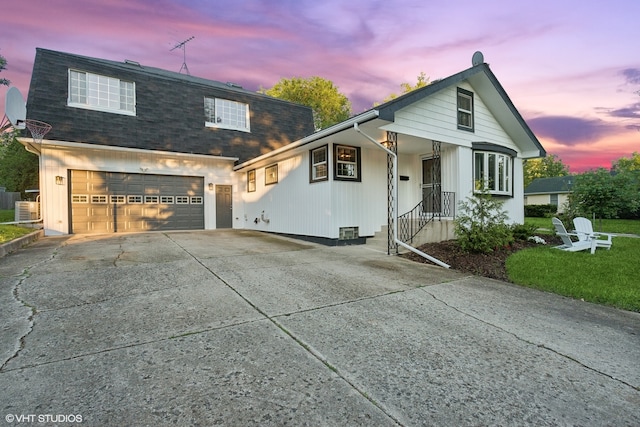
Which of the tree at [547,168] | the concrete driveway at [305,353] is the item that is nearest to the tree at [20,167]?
the concrete driveway at [305,353]

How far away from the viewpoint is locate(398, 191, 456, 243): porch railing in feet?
27.4

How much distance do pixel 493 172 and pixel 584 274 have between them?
5164mm

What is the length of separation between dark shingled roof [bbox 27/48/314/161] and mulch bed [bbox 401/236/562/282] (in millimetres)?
9753

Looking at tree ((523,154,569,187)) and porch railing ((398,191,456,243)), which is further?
tree ((523,154,569,187))

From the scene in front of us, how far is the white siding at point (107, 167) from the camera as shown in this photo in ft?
32.8

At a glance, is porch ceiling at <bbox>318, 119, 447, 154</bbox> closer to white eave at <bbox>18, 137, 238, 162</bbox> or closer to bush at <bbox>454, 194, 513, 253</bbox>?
bush at <bbox>454, 194, 513, 253</bbox>

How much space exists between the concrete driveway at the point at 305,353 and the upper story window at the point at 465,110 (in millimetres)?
6135

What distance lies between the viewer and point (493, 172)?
9.79 m

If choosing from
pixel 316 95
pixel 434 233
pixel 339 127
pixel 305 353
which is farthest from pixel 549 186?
pixel 305 353

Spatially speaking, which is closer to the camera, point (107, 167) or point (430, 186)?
point (430, 186)

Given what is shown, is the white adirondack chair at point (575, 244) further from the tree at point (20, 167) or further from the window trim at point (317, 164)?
the tree at point (20, 167)

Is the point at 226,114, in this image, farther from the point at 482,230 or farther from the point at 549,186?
the point at 549,186

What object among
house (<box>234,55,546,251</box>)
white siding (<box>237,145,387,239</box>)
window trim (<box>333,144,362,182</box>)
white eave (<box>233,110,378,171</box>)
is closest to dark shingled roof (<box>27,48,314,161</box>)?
house (<box>234,55,546,251</box>)
